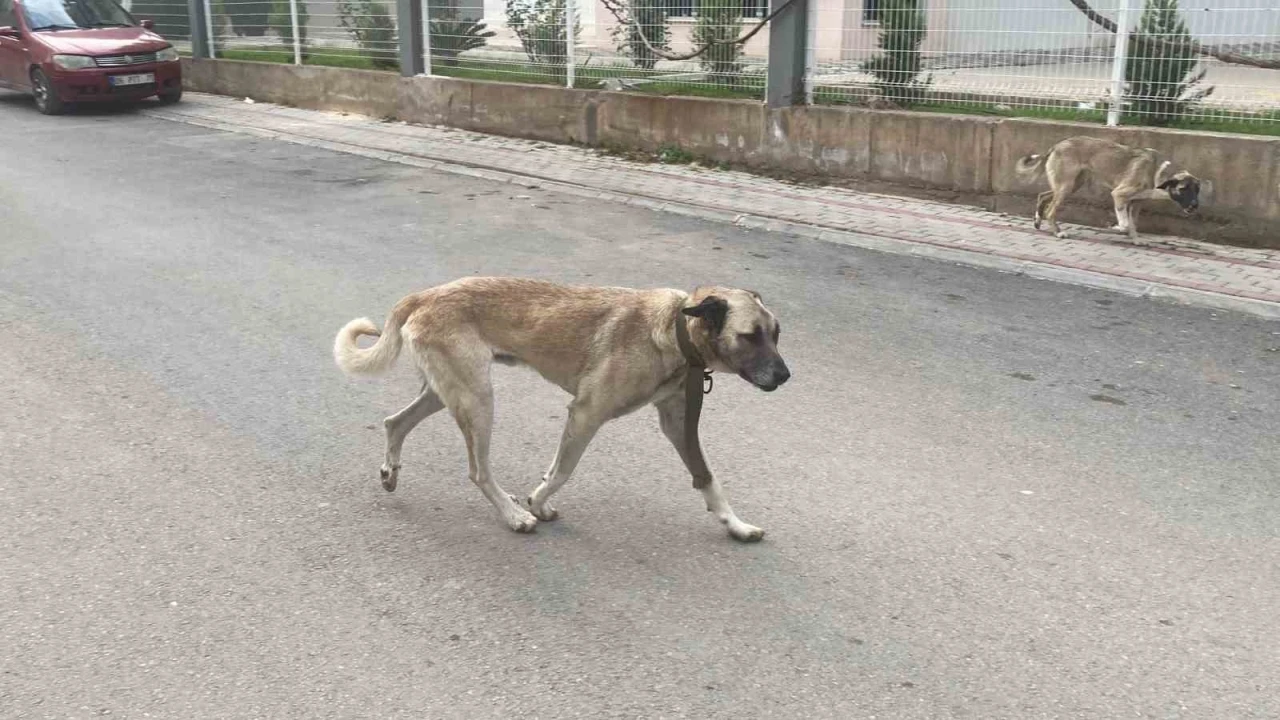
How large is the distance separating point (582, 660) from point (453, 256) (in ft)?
19.2

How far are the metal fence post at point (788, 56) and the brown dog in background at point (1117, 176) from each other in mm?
3063

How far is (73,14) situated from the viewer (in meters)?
18.7

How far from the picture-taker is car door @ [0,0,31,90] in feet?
60.4

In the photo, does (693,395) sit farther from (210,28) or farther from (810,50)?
(210,28)

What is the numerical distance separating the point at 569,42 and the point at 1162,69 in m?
7.29

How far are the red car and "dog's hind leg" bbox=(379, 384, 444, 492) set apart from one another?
1548 cm

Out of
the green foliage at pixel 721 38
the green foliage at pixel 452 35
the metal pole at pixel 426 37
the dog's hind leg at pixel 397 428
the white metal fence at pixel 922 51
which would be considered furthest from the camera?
the metal pole at pixel 426 37

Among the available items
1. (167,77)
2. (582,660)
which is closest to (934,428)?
(582,660)

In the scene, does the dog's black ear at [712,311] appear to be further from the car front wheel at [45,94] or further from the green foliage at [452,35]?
the car front wheel at [45,94]

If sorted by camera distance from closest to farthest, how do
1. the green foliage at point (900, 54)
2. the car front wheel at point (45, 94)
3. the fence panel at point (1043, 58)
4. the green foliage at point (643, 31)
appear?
the fence panel at point (1043, 58)
the green foliage at point (900, 54)
the green foliage at point (643, 31)
the car front wheel at point (45, 94)

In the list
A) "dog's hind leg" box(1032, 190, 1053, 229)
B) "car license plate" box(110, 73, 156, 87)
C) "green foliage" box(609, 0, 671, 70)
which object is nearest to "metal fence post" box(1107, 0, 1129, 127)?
"dog's hind leg" box(1032, 190, 1053, 229)

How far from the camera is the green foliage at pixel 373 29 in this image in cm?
1742

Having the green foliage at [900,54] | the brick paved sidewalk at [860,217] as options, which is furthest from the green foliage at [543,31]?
the green foliage at [900,54]

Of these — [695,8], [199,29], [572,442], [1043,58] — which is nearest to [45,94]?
[199,29]
